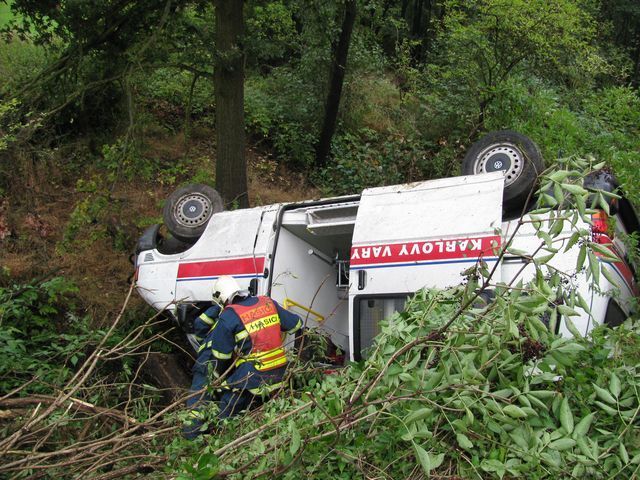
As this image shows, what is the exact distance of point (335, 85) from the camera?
37.5 feet

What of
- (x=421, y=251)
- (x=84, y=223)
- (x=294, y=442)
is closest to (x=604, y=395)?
(x=294, y=442)

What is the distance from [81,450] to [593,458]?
2.35m

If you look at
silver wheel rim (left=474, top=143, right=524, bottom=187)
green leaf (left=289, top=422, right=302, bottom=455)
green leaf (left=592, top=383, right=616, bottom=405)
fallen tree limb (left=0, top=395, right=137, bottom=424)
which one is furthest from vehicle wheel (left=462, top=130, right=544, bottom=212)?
fallen tree limb (left=0, top=395, right=137, bottom=424)

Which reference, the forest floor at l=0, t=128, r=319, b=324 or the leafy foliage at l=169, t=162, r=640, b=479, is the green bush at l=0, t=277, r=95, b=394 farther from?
the leafy foliage at l=169, t=162, r=640, b=479

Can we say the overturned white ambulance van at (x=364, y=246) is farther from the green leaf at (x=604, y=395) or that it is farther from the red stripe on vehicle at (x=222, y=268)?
the green leaf at (x=604, y=395)

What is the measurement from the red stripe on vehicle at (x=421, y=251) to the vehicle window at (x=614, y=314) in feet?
3.00

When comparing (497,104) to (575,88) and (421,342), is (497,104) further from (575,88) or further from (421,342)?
(421,342)

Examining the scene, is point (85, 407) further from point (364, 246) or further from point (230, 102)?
point (230, 102)

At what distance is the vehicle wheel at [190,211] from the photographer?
6.92 metres

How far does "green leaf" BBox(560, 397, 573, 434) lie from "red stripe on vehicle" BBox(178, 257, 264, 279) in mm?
3580

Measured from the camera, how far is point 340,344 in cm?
675

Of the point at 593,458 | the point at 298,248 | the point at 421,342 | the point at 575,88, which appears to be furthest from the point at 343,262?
the point at 575,88

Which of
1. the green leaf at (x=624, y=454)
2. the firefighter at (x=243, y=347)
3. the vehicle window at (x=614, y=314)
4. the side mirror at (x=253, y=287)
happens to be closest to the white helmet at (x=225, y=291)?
the firefighter at (x=243, y=347)

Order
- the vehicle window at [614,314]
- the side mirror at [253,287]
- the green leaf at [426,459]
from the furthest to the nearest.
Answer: the side mirror at [253,287] → the vehicle window at [614,314] → the green leaf at [426,459]
